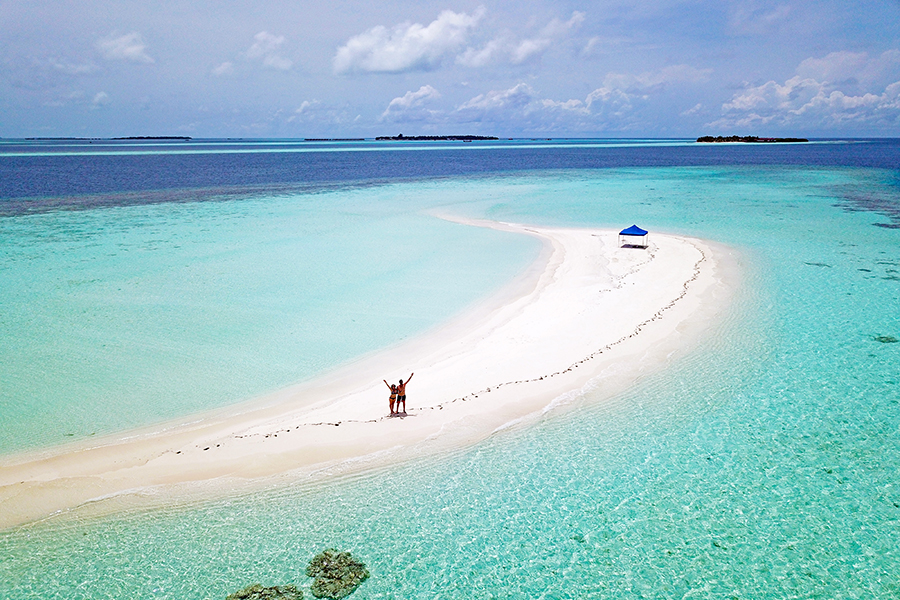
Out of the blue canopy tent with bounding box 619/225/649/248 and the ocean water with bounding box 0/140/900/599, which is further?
the blue canopy tent with bounding box 619/225/649/248

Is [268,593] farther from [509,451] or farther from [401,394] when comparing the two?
[509,451]

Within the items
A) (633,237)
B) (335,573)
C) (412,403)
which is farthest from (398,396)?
(633,237)

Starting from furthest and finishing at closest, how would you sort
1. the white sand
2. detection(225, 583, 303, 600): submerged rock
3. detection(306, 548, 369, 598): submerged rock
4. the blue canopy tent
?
the blue canopy tent < the white sand < detection(306, 548, 369, 598): submerged rock < detection(225, 583, 303, 600): submerged rock

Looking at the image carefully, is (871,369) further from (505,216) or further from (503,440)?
(505,216)

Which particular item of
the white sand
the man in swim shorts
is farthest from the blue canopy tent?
the man in swim shorts

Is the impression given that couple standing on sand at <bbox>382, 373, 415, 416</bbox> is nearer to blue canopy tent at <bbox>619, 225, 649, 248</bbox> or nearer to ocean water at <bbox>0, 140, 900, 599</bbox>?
ocean water at <bbox>0, 140, 900, 599</bbox>
